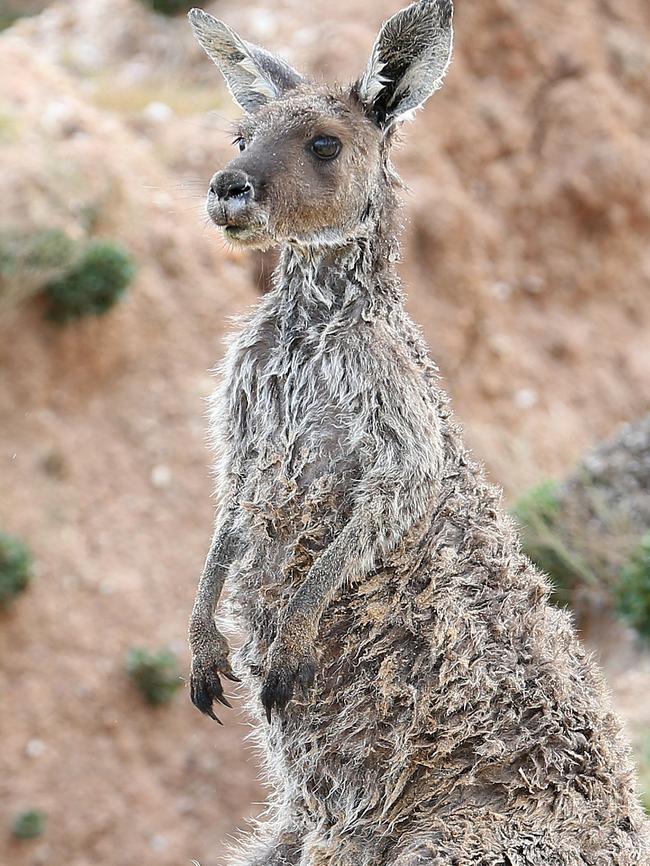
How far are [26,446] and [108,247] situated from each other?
206 cm

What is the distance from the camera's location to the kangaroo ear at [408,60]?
457 centimetres

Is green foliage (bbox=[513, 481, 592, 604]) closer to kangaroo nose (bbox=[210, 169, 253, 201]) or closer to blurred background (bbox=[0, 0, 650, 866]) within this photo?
blurred background (bbox=[0, 0, 650, 866])

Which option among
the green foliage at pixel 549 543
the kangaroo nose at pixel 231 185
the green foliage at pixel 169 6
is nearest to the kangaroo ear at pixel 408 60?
the kangaroo nose at pixel 231 185

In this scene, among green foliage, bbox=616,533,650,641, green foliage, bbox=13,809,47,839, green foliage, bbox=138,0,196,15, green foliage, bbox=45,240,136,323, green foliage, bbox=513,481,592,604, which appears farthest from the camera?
green foliage, bbox=138,0,196,15

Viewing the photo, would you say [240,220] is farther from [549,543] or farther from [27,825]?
[27,825]

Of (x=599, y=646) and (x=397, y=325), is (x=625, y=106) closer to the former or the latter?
(x=599, y=646)

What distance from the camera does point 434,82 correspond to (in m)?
4.67

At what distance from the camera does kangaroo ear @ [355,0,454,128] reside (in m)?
4.57

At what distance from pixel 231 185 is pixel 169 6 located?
1140cm

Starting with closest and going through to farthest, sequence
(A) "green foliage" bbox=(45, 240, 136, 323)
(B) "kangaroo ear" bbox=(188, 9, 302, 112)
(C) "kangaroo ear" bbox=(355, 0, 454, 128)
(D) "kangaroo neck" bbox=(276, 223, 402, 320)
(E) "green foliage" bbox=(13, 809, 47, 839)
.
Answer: (C) "kangaroo ear" bbox=(355, 0, 454, 128) < (D) "kangaroo neck" bbox=(276, 223, 402, 320) < (B) "kangaroo ear" bbox=(188, 9, 302, 112) < (E) "green foliage" bbox=(13, 809, 47, 839) < (A) "green foliage" bbox=(45, 240, 136, 323)

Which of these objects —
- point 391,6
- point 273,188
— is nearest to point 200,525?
point 391,6

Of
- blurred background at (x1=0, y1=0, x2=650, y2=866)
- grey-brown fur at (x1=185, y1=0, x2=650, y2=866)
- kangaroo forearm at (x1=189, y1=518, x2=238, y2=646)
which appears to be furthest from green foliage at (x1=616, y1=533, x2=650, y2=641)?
kangaroo forearm at (x1=189, y1=518, x2=238, y2=646)

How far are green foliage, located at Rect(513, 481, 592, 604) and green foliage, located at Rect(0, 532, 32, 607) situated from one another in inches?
178

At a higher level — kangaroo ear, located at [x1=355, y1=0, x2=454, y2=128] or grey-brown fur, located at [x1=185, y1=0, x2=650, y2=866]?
kangaroo ear, located at [x1=355, y1=0, x2=454, y2=128]
